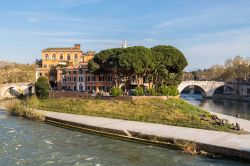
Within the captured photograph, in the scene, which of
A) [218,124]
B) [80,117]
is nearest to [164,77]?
[80,117]

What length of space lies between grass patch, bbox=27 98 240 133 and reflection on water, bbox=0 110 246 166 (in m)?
9.63

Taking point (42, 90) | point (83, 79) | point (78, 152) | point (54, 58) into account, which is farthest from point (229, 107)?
point (78, 152)

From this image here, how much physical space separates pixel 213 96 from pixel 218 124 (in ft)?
263

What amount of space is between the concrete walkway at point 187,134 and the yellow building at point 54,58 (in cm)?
4273

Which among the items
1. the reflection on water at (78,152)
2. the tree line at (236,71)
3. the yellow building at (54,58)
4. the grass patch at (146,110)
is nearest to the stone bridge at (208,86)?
the tree line at (236,71)

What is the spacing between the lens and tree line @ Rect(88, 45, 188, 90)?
61094 millimetres

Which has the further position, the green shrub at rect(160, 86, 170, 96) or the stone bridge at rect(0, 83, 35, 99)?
the stone bridge at rect(0, 83, 35, 99)

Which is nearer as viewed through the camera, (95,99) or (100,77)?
(95,99)

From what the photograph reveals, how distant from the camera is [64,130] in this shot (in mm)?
43062

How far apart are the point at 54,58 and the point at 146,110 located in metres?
47.5

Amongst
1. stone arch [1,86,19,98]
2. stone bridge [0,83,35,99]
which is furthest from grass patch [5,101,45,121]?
stone arch [1,86,19,98]

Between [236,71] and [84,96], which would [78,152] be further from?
[236,71]

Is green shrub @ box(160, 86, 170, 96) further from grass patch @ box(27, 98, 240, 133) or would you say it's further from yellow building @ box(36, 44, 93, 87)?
yellow building @ box(36, 44, 93, 87)

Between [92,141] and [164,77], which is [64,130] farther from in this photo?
[164,77]
